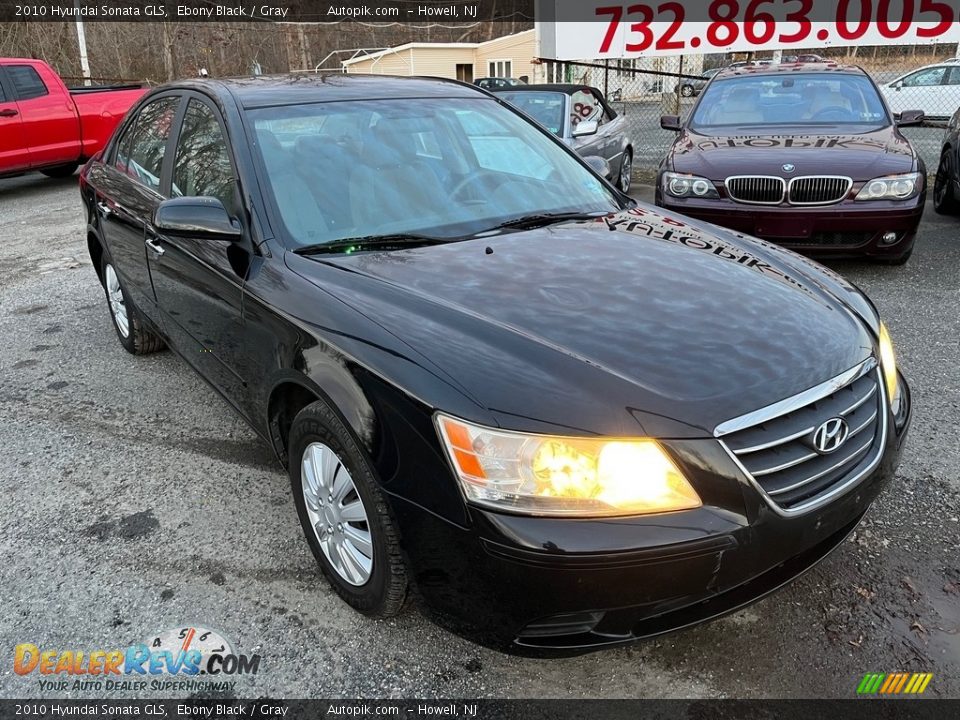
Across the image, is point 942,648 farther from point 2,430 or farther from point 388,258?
point 2,430

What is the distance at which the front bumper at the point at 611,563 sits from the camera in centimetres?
173

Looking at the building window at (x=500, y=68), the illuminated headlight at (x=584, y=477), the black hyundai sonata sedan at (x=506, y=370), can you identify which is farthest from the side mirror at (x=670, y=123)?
the building window at (x=500, y=68)

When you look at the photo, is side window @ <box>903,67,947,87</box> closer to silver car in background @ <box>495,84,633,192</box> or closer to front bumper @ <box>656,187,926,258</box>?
silver car in background @ <box>495,84,633,192</box>

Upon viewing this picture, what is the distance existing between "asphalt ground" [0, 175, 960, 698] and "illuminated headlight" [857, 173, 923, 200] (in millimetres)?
1476

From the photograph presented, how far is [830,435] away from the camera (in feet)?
6.40

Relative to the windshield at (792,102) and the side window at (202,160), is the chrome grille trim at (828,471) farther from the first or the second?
the windshield at (792,102)

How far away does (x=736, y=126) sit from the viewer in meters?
6.37

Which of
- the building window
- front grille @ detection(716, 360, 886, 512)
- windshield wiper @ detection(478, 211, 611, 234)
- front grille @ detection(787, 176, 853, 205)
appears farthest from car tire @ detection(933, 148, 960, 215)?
the building window

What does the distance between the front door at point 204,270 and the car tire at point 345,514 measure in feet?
1.95

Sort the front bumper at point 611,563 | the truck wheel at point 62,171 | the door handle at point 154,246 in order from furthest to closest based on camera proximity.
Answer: the truck wheel at point 62,171 < the door handle at point 154,246 < the front bumper at point 611,563

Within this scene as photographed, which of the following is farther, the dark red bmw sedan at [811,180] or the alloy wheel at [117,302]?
the dark red bmw sedan at [811,180]

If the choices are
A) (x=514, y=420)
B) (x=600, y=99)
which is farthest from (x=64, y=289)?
(x=600, y=99)

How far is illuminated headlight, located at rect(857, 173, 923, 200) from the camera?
5219 millimetres

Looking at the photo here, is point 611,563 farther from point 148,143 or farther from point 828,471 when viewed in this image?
point 148,143
